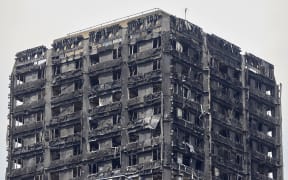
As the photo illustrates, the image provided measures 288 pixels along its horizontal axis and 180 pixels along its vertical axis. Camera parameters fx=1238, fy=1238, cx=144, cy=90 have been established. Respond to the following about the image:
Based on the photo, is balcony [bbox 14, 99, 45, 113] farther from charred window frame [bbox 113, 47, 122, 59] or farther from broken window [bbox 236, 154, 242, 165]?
broken window [bbox 236, 154, 242, 165]

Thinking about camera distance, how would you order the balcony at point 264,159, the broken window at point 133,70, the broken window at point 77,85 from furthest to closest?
the balcony at point 264,159 → the broken window at point 77,85 → the broken window at point 133,70

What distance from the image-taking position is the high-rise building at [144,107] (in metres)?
167

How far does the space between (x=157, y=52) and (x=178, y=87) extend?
5.57 m

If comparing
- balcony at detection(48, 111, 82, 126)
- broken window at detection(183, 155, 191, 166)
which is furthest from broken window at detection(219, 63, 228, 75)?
balcony at detection(48, 111, 82, 126)

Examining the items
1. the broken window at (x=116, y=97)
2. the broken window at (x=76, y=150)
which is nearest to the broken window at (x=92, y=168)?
the broken window at (x=76, y=150)

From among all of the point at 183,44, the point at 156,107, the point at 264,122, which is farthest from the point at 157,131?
the point at 264,122

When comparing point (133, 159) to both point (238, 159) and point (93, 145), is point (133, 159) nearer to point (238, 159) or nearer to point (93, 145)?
point (93, 145)

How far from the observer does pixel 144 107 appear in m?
168

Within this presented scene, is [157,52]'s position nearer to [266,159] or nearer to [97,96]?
[97,96]

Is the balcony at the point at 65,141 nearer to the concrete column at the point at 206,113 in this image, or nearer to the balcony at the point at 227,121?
the concrete column at the point at 206,113

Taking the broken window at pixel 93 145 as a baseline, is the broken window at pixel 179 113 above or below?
above

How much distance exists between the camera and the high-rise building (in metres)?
167

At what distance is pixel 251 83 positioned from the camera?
18450 centimetres

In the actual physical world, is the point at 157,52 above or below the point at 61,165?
above
